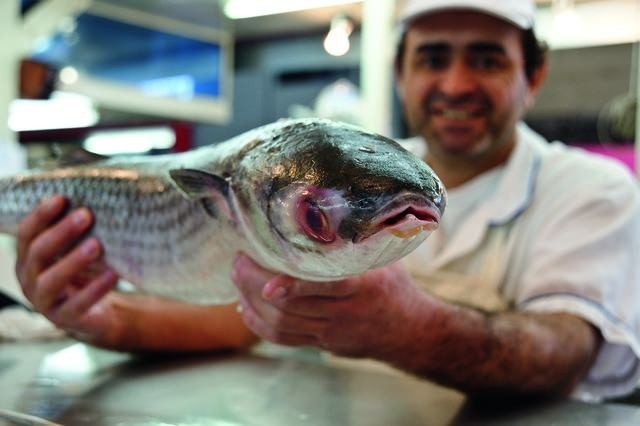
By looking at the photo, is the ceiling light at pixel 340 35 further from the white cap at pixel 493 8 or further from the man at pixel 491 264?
the white cap at pixel 493 8

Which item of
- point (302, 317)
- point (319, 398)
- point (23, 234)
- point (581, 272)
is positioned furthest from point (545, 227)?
point (23, 234)

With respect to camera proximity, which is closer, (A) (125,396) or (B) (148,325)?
(A) (125,396)

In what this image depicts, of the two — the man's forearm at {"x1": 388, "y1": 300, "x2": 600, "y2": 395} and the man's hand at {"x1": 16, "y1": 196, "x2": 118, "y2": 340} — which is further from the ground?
the man's hand at {"x1": 16, "y1": 196, "x2": 118, "y2": 340}

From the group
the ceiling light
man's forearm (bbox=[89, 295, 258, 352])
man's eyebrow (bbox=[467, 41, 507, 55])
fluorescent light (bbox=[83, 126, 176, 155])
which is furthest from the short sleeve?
fluorescent light (bbox=[83, 126, 176, 155])

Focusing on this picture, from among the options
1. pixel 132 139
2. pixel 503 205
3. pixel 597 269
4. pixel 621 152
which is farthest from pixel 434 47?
pixel 132 139

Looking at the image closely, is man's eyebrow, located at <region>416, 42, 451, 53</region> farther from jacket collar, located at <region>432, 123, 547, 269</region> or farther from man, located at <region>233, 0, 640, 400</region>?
jacket collar, located at <region>432, 123, 547, 269</region>

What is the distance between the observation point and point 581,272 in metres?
A: 1.24

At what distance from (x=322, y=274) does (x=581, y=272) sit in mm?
793

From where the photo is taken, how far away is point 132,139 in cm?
541

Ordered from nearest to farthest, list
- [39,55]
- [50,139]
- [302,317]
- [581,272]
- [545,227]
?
[302,317] → [581,272] → [545,227] → [39,55] → [50,139]

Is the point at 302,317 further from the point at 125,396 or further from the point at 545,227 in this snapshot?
the point at 545,227

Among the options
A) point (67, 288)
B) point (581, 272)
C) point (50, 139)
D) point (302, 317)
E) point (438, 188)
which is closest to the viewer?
point (438, 188)

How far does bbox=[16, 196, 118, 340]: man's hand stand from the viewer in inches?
41.0

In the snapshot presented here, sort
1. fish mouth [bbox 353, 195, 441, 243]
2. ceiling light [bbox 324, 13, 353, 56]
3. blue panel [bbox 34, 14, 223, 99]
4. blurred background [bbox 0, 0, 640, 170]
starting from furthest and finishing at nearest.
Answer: blue panel [bbox 34, 14, 223, 99]
ceiling light [bbox 324, 13, 353, 56]
blurred background [bbox 0, 0, 640, 170]
fish mouth [bbox 353, 195, 441, 243]
